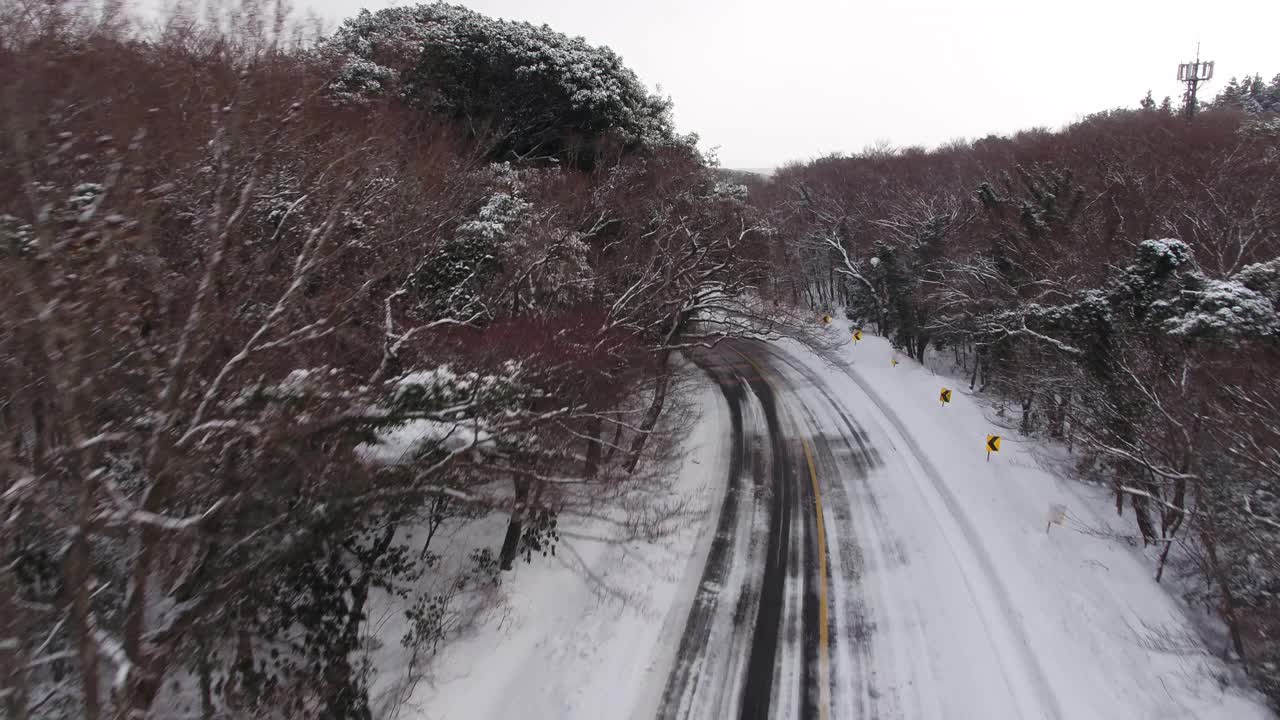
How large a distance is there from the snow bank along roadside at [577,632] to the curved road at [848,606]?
554 millimetres

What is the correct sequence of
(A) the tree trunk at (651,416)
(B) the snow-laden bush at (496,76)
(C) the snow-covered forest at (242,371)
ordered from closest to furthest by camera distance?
1. (C) the snow-covered forest at (242,371)
2. (A) the tree trunk at (651,416)
3. (B) the snow-laden bush at (496,76)

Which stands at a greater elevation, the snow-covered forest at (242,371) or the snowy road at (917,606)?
the snow-covered forest at (242,371)

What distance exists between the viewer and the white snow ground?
8547 millimetres

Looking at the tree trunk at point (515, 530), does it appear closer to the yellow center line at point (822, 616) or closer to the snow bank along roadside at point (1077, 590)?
the yellow center line at point (822, 616)

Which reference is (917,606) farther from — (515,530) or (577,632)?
(515,530)

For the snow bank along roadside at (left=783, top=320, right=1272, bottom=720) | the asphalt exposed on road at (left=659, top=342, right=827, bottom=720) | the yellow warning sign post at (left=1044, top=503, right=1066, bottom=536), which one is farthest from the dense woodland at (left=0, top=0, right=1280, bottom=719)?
the asphalt exposed on road at (left=659, top=342, right=827, bottom=720)

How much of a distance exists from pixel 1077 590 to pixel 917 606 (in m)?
3.43

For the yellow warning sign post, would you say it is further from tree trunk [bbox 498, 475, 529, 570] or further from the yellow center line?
tree trunk [bbox 498, 475, 529, 570]

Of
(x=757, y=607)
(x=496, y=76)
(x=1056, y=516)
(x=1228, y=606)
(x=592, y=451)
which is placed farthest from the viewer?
(x=496, y=76)

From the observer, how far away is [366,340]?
10.5m

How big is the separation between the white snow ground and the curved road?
0.04 metres

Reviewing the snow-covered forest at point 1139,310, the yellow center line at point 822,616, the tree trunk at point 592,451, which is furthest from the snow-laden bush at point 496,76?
the snow-covered forest at point 1139,310

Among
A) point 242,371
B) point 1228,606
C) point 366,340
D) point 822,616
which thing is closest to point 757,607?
point 822,616

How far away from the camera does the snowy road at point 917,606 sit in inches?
340
